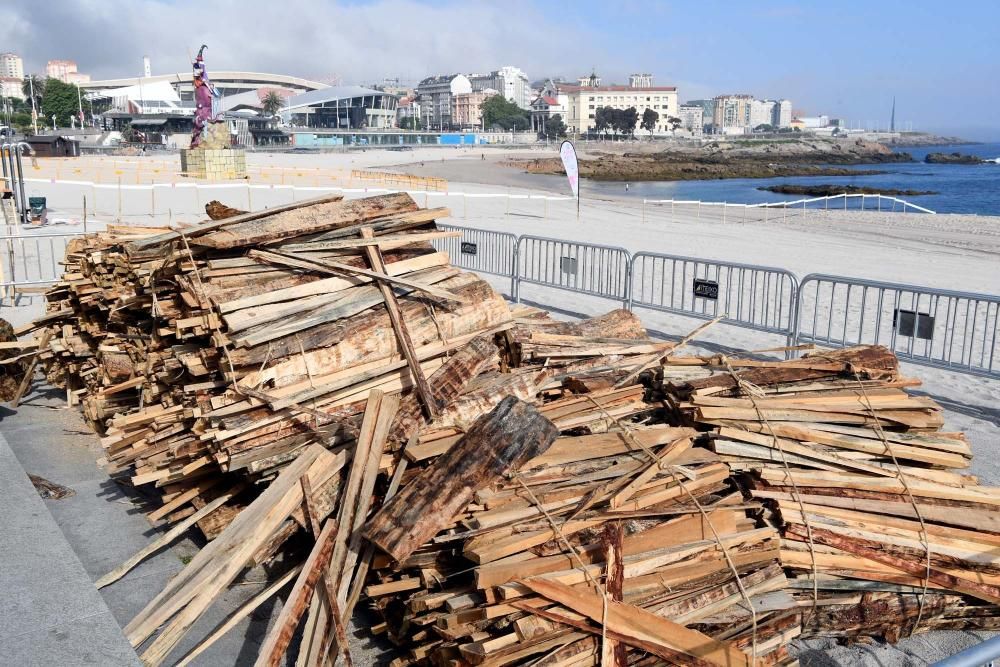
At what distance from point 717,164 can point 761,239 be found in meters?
97.7

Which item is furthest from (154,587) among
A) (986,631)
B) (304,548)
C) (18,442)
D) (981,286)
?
(981,286)

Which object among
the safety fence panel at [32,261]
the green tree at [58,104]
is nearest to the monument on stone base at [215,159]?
the safety fence panel at [32,261]

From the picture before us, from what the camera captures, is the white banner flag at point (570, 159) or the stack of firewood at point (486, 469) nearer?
the stack of firewood at point (486, 469)

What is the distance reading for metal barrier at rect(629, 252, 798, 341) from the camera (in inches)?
447

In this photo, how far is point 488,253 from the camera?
1697 centimetres


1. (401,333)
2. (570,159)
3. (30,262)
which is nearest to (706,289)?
(401,333)

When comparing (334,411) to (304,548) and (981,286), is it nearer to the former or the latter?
(304,548)

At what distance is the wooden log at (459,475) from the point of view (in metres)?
4.97

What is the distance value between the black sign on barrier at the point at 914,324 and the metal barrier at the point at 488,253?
23.8 feet

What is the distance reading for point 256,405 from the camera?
602 centimetres

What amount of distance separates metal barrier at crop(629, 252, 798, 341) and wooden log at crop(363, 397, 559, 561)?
17.0 feet

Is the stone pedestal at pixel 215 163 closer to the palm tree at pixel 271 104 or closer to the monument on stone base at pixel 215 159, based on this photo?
the monument on stone base at pixel 215 159

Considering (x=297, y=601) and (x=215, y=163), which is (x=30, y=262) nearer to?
(x=297, y=601)

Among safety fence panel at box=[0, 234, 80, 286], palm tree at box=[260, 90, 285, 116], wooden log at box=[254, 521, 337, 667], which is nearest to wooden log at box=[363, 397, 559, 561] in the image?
wooden log at box=[254, 521, 337, 667]
